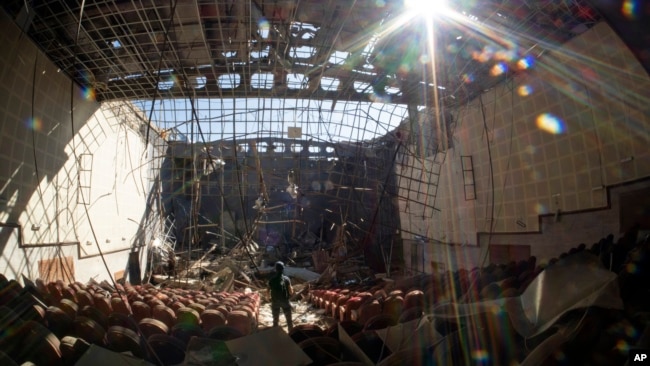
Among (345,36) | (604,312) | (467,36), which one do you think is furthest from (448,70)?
(604,312)

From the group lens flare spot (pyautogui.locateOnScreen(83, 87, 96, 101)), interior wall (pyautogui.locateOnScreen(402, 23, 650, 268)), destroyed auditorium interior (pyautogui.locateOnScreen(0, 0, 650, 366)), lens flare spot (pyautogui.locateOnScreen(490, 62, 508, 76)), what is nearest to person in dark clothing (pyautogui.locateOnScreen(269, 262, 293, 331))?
destroyed auditorium interior (pyautogui.locateOnScreen(0, 0, 650, 366))

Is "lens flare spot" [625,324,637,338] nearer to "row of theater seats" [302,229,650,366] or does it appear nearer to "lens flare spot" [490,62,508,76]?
"row of theater seats" [302,229,650,366]

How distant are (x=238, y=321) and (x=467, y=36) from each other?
6.54 metres

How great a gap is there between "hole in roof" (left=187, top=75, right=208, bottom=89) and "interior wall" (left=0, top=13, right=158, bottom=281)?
2.30 metres

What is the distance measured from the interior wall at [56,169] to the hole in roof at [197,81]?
2.30 m

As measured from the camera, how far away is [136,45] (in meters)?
7.31

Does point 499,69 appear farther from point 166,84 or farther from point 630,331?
point 166,84

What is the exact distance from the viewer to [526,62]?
25.1 ft

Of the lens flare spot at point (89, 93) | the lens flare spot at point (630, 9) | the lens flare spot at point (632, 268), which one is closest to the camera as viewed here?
the lens flare spot at point (630, 9)

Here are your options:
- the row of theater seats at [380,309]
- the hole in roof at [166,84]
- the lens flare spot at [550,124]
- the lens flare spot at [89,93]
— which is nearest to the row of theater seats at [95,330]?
the row of theater seats at [380,309]

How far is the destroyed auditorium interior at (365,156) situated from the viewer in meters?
2.54

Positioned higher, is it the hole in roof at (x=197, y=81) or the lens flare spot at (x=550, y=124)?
the hole in roof at (x=197, y=81)

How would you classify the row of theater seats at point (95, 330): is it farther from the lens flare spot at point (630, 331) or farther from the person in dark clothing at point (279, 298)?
the lens flare spot at point (630, 331)

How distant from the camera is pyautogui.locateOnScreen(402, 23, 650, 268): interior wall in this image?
19.2ft
